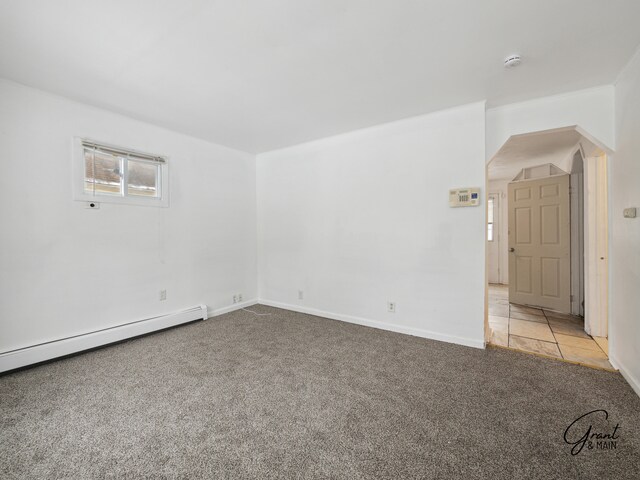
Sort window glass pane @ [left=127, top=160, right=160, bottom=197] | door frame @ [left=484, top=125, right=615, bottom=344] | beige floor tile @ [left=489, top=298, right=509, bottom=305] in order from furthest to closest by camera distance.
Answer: beige floor tile @ [left=489, top=298, right=509, bottom=305]
window glass pane @ [left=127, top=160, right=160, bottom=197]
door frame @ [left=484, top=125, right=615, bottom=344]

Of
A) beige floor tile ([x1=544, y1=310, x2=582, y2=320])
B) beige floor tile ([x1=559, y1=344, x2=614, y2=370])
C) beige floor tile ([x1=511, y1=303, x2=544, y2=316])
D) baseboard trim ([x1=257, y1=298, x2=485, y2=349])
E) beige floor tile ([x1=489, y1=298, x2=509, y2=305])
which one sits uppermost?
baseboard trim ([x1=257, y1=298, x2=485, y2=349])

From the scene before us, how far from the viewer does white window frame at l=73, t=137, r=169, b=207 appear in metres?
2.75

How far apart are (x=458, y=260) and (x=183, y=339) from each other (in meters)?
3.21

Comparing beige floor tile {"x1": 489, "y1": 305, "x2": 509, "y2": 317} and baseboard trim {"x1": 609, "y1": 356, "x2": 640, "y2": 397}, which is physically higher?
baseboard trim {"x1": 609, "y1": 356, "x2": 640, "y2": 397}

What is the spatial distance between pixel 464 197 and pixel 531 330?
2001 mm

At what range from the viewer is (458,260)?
9.56 ft

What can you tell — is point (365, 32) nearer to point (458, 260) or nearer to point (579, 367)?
point (458, 260)

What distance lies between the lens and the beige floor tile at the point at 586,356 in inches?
97.7

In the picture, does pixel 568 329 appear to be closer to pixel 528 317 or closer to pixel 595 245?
pixel 528 317

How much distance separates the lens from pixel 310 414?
1818 mm

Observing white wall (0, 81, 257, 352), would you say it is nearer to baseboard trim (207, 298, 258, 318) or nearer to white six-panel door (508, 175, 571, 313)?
baseboard trim (207, 298, 258, 318)

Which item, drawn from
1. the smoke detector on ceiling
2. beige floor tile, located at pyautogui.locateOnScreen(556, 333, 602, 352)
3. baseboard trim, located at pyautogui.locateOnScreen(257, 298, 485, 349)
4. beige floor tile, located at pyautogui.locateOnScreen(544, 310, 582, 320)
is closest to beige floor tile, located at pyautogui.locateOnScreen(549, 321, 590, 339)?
beige floor tile, located at pyautogui.locateOnScreen(556, 333, 602, 352)

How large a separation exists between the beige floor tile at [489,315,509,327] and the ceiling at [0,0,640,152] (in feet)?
9.01

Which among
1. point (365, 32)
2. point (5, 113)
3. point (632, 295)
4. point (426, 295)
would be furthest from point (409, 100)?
point (5, 113)
